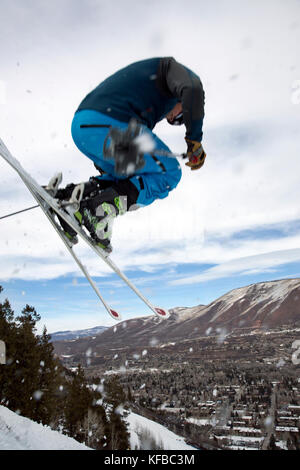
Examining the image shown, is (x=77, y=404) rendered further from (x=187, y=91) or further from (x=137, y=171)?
(x=187, y=91)

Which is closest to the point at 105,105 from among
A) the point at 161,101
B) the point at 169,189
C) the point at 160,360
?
the point at 161,101

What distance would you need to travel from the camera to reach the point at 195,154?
2.72 m

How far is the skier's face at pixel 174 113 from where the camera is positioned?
2856 millimetres

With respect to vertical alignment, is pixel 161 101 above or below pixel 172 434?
above

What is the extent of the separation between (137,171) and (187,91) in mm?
768

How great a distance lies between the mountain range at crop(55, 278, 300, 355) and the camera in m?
143

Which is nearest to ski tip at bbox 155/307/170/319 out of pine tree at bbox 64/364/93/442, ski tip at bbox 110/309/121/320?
ski tip at bbox 110/309/121/320

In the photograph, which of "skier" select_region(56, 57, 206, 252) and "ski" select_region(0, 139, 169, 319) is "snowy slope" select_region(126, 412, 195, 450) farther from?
"skier" select_region(56, 57, 206, 252)

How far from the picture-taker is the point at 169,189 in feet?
10.6

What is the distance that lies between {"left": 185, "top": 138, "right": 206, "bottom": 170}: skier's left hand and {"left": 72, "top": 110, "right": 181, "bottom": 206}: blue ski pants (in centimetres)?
24

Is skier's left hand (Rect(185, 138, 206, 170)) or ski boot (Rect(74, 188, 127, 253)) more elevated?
skier's left hand (Rect(185, 138, 206, 170))

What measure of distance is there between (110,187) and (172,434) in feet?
268

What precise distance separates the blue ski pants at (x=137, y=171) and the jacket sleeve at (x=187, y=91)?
1.16ft

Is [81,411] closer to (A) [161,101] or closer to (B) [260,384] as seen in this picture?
(A) [161,101]
